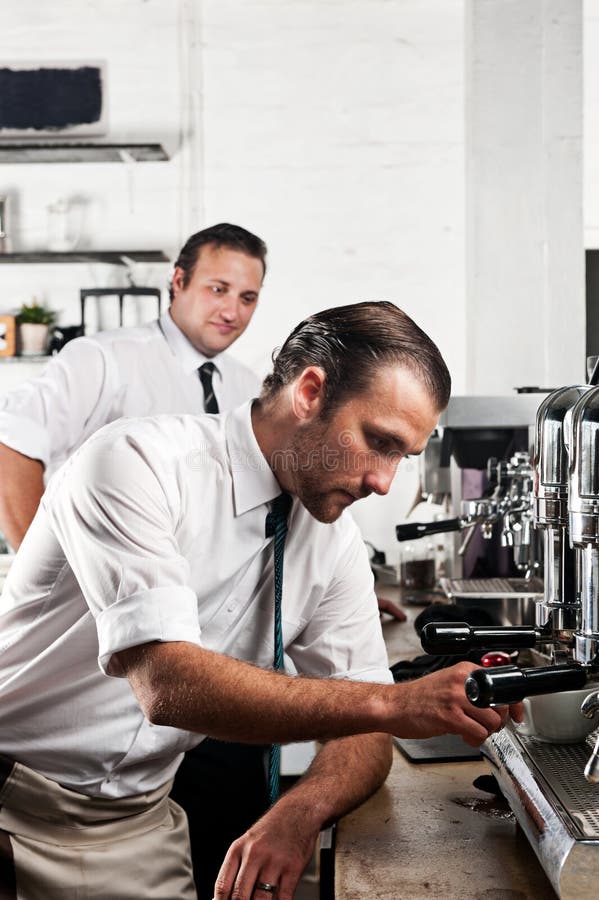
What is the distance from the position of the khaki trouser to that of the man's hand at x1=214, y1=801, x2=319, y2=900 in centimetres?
32

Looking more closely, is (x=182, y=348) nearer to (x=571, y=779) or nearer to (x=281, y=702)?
(x=281, y=702)

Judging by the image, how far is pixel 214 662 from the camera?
3.69 feet

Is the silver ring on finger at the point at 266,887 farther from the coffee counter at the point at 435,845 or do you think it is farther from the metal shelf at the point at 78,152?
the metal shelf at the point at 78,152

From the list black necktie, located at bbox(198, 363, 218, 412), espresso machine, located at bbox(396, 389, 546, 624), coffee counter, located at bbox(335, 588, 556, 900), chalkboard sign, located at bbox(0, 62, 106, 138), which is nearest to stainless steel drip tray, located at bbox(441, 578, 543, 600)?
espresso machine, located at bbox(396, 389, 546, 624)

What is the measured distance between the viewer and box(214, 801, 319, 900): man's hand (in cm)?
114

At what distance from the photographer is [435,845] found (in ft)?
3.58

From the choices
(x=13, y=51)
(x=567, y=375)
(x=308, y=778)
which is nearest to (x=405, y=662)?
(x=308, y=778)

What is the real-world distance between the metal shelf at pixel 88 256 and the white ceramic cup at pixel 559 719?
296cm

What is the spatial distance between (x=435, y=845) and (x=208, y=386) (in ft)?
7.64

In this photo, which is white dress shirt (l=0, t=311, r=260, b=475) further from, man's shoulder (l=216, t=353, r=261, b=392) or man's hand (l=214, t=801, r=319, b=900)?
man's hand (l=214, t=801, r=319, b=900)

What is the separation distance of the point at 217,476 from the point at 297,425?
14 cm

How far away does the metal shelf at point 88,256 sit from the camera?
380 centimetres

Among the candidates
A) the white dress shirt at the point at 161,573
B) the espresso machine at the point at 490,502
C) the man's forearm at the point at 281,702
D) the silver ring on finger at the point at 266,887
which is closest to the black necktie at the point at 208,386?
the espresso machine at the point at 490,502

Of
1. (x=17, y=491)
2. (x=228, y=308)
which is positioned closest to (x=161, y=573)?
(x=17, y=491)
